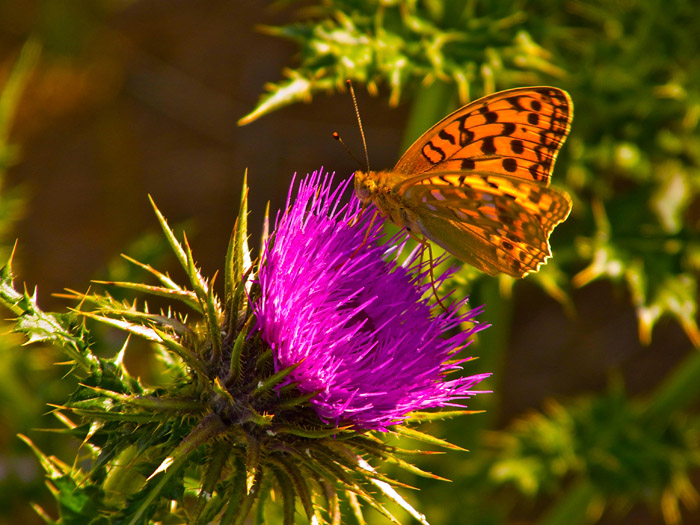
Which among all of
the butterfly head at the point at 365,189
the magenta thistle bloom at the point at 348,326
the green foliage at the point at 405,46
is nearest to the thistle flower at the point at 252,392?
the magenta thistle bloom at the point at 348,326

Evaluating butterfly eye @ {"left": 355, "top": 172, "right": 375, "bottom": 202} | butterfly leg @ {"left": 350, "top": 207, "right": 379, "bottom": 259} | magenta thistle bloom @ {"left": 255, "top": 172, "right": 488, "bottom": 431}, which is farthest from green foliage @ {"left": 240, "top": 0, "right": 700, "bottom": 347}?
magenta thistle bloom @ {"left": 255, "top": 172, "right": 488, "bottom": 431}

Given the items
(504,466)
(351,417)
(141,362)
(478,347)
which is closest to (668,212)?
(478,347)

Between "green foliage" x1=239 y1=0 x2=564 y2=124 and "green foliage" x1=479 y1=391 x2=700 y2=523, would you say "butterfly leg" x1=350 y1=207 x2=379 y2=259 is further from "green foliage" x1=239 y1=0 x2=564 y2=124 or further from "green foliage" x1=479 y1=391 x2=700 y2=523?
"green foliage" x1=479 y1=391 x2=700 y2=523

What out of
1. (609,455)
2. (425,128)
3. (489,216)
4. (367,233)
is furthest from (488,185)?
(609,455)

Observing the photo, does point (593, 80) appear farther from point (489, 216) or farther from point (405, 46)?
point (489, 216)

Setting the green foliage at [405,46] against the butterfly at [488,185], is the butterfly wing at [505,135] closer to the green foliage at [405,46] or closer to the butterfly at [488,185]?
the butterfly at [488,185]
